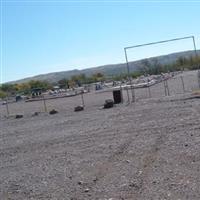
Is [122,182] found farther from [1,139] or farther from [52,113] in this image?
[52,113]

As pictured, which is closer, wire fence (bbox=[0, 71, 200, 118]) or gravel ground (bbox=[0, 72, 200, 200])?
gravel ground (bbox=[0, 72, 200, 200])

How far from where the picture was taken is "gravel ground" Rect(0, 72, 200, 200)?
880 cm

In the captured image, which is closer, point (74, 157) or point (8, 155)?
point (74, 157)

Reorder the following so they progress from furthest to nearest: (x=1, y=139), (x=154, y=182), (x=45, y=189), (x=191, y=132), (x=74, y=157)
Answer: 1. (x=1, y=139)
2. (x=191, y=132)
3. (x=74, y=157)
4. (x=45, y=189)
5. (x=154, y=182)

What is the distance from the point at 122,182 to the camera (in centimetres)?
935

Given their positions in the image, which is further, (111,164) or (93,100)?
(93,100)

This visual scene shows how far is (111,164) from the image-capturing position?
1139cm

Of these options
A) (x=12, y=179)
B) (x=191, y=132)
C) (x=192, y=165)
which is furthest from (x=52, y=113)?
(x=192, y=165)

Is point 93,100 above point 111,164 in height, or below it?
above

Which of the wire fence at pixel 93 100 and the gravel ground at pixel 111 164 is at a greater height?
the wire fence at pixel 93 100

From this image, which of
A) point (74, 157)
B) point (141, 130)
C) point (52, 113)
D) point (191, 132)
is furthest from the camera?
point (52, 113)

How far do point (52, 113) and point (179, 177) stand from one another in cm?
2551

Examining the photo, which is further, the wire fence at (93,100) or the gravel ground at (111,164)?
the wire fence at (93,100)

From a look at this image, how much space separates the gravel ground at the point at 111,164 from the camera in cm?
880
